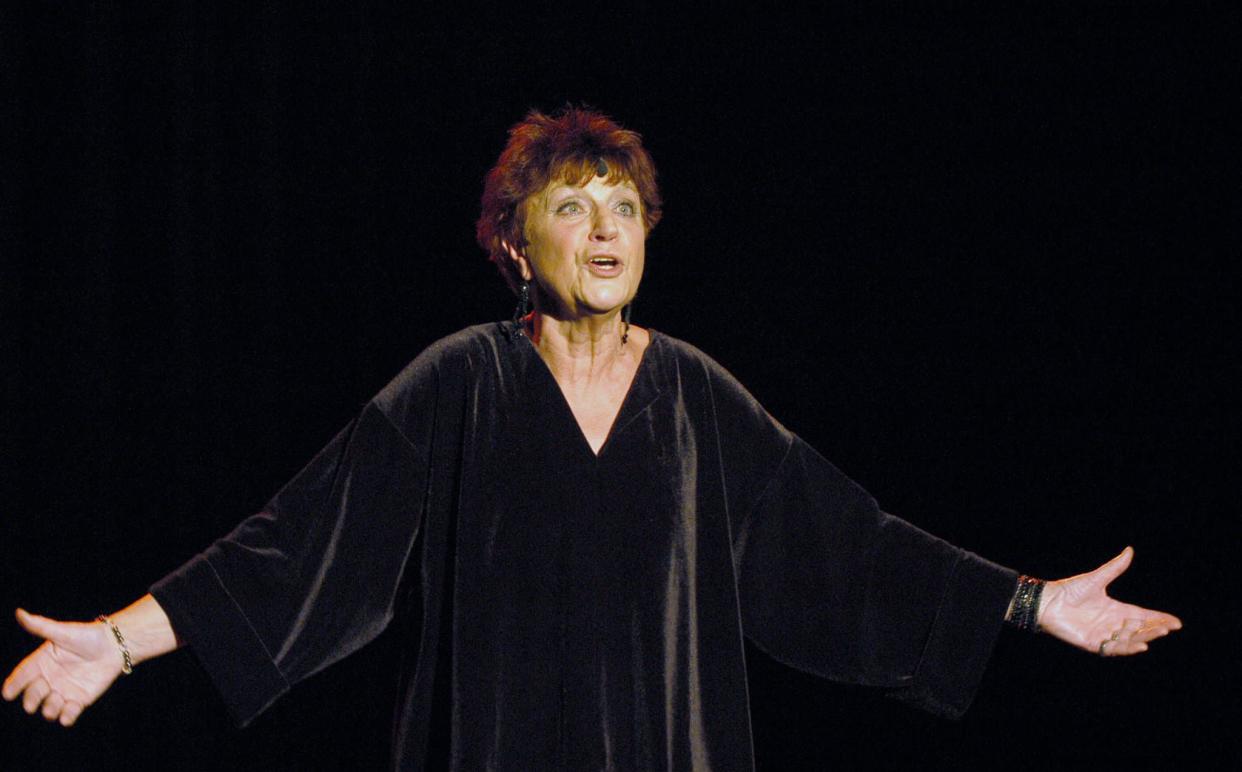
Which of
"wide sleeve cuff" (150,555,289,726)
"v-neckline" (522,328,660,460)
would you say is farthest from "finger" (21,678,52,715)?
"v-neckline" (522,328,660,460)

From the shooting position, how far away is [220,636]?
1.76m

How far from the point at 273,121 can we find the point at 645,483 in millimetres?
1025

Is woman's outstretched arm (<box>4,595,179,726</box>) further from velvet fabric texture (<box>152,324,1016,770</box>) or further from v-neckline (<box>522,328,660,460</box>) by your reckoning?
v-neckline (<box>522,328,660,460</box>)

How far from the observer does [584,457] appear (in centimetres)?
184

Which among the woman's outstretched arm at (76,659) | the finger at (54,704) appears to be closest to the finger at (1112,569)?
the woman's outstretched arm at (76,659)

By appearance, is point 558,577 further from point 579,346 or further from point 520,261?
point 520,261

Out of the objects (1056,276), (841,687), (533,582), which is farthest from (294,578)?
(1056,276)

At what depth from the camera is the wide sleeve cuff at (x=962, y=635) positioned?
6.26 feet

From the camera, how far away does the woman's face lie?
1.86 m

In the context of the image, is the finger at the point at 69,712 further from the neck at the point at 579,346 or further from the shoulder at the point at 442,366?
the neck at the point at 579,346

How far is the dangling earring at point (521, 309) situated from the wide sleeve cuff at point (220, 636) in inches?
20.9

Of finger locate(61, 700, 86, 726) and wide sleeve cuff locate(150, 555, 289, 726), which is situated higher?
wide sleeve cuff locate(150, 555, 289, 726)

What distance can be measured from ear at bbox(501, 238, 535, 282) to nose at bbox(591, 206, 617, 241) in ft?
0.40

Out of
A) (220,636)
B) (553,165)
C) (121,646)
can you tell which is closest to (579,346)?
(553,165)
